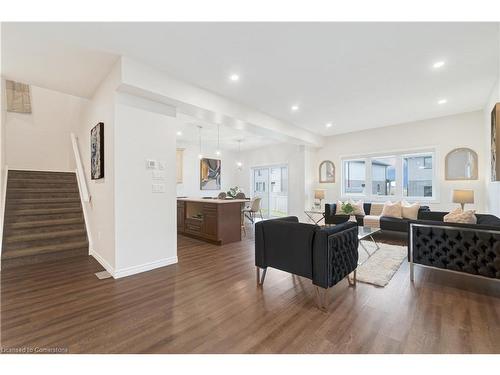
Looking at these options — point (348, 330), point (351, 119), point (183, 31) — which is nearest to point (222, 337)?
point (348, 330)

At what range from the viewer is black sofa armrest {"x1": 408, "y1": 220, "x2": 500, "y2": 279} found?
2.39 meters

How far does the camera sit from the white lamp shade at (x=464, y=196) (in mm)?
4387

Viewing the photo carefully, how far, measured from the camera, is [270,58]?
281 cm

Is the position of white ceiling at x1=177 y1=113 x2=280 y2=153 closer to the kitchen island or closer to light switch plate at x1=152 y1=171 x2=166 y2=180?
the kitchen island

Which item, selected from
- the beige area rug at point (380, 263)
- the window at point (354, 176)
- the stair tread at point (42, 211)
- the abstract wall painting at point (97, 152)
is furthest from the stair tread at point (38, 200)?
the window at point (354, 176)

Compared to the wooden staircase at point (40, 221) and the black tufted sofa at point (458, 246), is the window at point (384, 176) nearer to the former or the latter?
the black tufted sofa at point (458, 246)

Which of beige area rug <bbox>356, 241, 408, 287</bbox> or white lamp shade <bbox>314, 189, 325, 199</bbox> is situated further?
white lamp shade <bbox>314, 189, 325, 199</bbox>

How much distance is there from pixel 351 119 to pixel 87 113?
573cm

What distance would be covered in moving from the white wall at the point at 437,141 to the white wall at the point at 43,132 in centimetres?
737

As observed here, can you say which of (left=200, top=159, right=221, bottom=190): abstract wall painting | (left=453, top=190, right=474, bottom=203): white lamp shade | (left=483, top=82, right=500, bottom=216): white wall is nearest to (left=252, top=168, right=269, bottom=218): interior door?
(left=200, top=159, right=221, bottom=190): abstract wall painting

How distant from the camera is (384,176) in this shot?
6355 millimetres

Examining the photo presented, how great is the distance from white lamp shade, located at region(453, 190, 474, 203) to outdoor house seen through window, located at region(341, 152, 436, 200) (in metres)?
1.05
